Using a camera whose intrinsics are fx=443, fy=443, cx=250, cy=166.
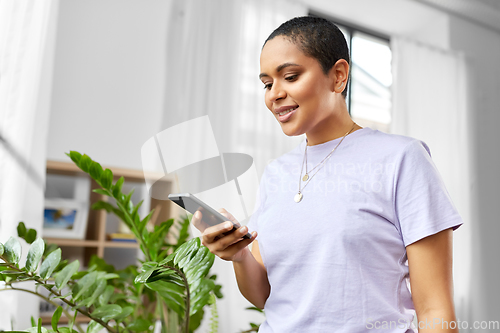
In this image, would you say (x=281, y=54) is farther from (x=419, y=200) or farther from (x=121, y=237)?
(x=121, y=237)

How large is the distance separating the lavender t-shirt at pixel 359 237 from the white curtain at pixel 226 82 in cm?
194

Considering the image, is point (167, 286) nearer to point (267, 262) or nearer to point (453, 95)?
point (267, 262)

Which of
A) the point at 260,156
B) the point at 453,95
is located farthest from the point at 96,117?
the point at 453,95

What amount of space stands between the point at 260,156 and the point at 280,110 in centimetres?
219

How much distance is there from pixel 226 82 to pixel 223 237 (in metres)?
2.26

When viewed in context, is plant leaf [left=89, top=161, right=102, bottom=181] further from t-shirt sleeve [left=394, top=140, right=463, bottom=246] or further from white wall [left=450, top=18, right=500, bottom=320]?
white wall [left=450, top=18, right=500, bottom=320]

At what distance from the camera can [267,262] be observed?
0.81 metres

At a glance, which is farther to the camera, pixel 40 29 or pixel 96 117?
pixel 96 117

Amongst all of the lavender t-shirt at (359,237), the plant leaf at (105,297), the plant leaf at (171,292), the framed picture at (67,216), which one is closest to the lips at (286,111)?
the lavender t-shirt at (359,237)

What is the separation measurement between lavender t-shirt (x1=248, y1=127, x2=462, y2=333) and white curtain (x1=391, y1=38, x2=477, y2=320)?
10.1ft

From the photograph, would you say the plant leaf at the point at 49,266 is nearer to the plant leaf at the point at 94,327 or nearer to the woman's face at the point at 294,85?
the plant leaf at the point at 94,327

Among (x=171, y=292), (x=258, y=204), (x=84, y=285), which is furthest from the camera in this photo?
(x=171, y=292)

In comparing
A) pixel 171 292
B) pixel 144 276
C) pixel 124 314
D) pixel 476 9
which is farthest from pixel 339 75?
pixel 476 9

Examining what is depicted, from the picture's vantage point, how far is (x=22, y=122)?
1.98 metres
